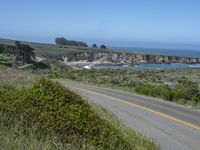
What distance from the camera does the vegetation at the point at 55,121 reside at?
8.88 meters

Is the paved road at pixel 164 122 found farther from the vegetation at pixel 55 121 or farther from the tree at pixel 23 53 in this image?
the tree at pixel 23 53

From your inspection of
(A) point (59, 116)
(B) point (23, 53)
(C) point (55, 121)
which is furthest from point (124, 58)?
(C) point (55, 121)

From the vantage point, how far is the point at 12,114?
9719mm

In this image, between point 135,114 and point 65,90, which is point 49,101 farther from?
point 135,114

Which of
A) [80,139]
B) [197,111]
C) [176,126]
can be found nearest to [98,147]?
[80,139]

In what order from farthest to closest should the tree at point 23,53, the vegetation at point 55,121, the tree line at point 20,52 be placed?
1. the tree line at point 20,52
2. the tree at point 23,53
3. the vegetation at point 55,121

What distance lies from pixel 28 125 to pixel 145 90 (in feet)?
69.2

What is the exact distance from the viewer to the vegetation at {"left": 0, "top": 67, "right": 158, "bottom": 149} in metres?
8.88

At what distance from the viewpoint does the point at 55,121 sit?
950 centimetres

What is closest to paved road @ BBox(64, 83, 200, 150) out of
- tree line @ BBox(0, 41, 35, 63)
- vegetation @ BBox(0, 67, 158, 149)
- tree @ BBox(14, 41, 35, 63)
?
vegetation @ BBox(0, 67, 158, 149)

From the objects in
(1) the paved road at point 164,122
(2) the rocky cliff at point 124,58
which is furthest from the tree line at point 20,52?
(1) the paved road at point 164,122

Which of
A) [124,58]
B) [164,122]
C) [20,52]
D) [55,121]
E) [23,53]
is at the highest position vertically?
[55,121]

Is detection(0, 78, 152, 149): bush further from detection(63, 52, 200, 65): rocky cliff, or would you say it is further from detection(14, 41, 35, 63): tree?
detection(63, 52, 200, 65): rocky cliff

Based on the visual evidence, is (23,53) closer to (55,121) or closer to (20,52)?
(20,52)
